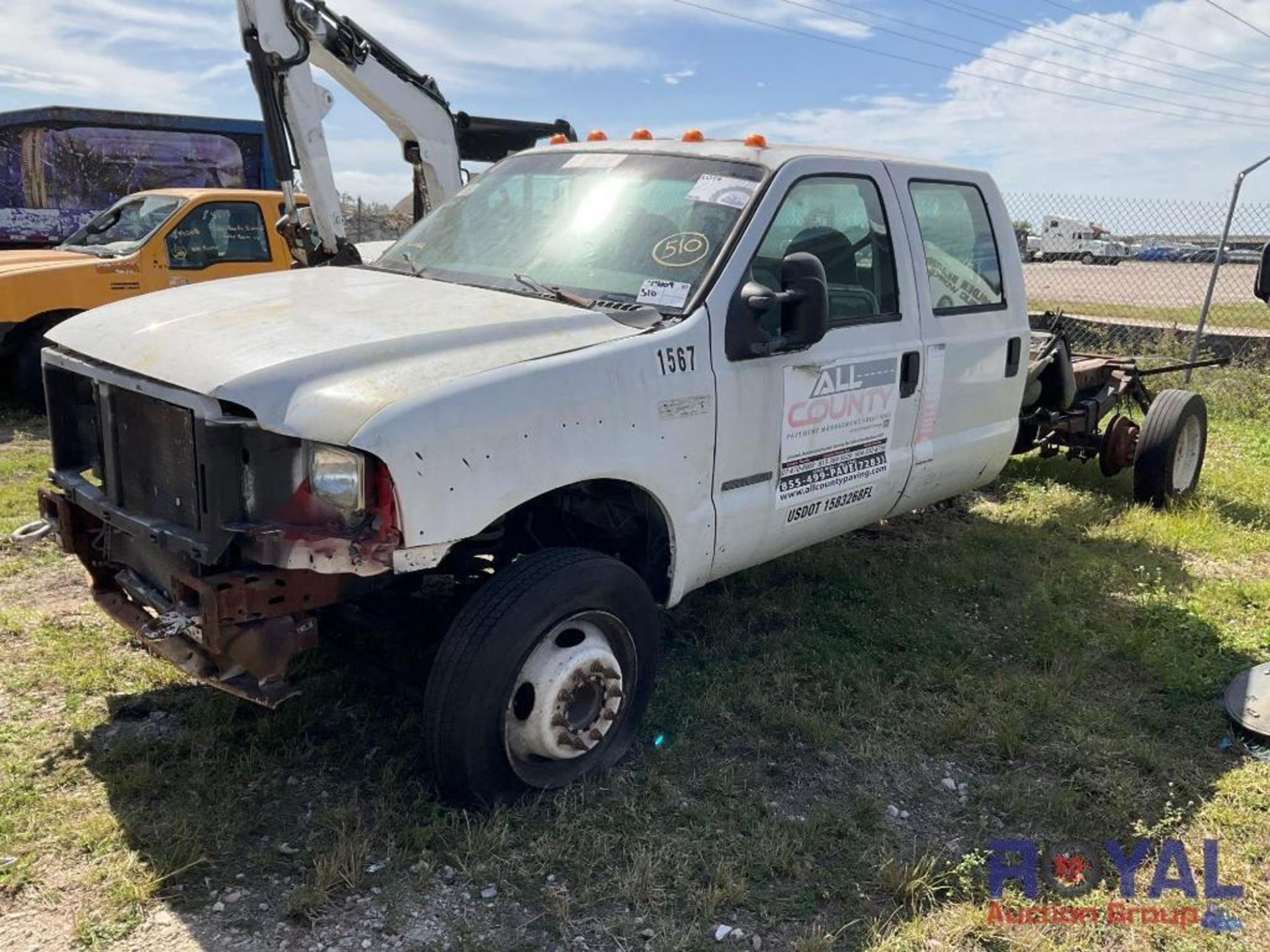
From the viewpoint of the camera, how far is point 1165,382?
9.84m

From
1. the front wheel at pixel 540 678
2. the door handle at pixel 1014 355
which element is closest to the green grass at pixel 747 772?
the front wheel at pixel 540 678

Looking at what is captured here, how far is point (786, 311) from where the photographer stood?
350 centimetres

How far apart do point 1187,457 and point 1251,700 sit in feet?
11.1

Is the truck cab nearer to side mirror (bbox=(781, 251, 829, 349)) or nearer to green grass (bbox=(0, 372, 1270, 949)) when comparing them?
side mirror (bbox=(781, 251, 829, 349))

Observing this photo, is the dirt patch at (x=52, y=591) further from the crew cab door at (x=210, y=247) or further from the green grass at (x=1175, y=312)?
the green grass at (x=1175, y=312)

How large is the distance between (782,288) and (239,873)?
8.42 ft

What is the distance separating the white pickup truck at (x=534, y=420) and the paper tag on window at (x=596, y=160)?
0.06 feet

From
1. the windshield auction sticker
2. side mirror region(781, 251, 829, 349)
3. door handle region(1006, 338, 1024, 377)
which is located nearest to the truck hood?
side mirror region(781, 251, 829, 349)

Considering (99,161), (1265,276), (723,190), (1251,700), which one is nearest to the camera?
(1265,276)

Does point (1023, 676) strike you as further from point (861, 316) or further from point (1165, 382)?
point (1165, 382)

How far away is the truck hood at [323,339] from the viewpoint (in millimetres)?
2662

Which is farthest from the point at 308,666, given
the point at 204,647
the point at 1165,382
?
the point at 1165,382

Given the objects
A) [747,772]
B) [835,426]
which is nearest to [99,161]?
[835,426]

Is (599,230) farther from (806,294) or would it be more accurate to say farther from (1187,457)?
(1187,457)
